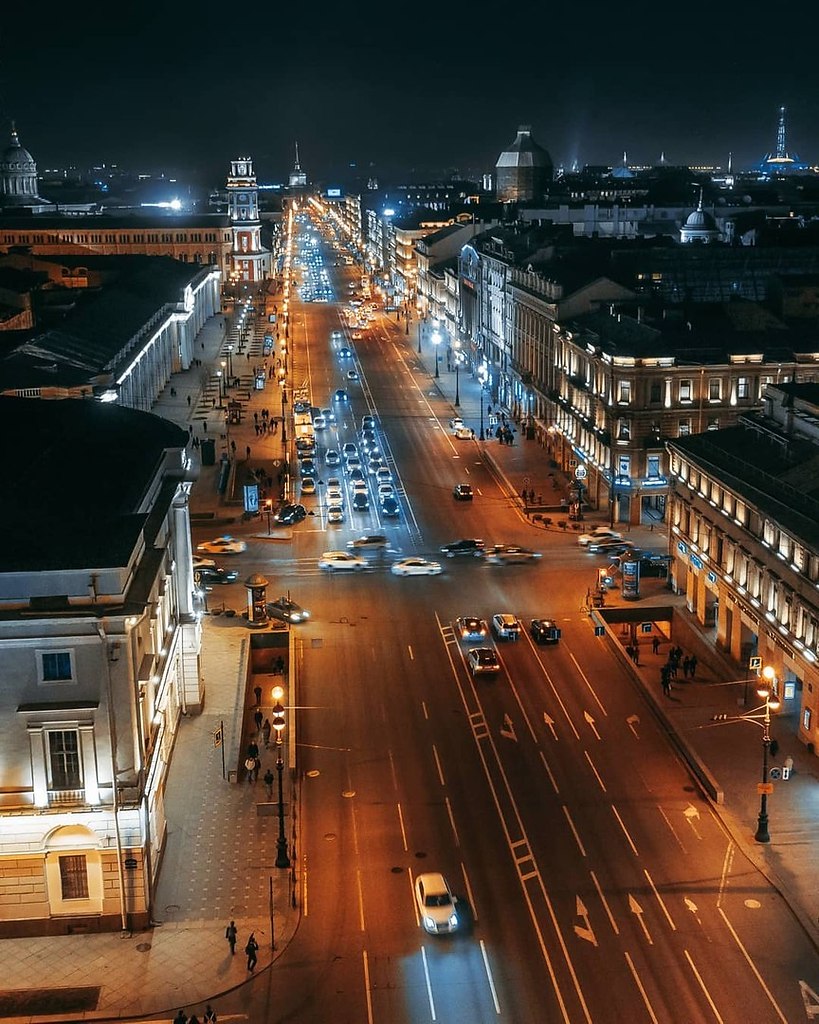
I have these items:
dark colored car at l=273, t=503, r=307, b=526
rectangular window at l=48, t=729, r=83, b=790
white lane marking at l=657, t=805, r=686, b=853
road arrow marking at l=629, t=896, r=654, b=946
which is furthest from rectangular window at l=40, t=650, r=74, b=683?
dark colored car at l=273, t=503, r=307, b=526

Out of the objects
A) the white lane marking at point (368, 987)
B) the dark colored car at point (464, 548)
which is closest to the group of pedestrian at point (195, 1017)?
the white lane marking at point (368, 987)

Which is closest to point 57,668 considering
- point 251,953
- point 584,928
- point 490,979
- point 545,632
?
point 251,953

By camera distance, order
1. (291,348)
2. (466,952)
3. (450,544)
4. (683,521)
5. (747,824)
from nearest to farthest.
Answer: (466,952), (747,824), (683,521), (450,544), (291,348)

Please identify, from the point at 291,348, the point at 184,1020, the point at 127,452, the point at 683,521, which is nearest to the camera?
the point at 184,1020

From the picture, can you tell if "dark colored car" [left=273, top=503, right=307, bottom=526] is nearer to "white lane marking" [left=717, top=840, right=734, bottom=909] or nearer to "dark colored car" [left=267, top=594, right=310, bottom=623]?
"dark colored car" [left=267, top=594, right=310, bottom=623]

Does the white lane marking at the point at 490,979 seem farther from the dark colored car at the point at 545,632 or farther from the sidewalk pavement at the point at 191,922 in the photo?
the dark colored car at the point at 545,632

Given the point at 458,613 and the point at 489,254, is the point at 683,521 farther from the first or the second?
the point at 489,254

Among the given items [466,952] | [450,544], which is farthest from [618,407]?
[466,952]
